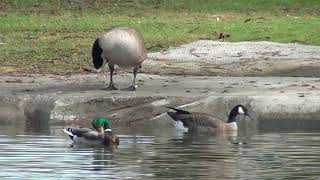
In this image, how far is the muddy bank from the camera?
17.6m

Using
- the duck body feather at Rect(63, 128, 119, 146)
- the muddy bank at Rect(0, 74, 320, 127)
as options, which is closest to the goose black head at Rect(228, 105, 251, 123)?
the muddy bank at Rect(0, 74, 320, 127)

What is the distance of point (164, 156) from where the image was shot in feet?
44.9

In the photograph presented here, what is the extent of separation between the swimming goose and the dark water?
0.15 metres

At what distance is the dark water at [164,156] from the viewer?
12172 mm

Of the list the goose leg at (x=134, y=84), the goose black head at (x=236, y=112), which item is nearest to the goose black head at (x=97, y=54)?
the goose leg at (x=134, y=84)

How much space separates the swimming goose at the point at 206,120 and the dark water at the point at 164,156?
0.15 m

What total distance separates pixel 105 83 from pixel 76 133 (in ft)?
16.4

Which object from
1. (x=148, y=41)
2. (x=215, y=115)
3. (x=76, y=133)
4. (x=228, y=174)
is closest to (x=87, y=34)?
(x=148, y=41)

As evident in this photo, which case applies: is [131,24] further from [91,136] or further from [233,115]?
[91,136]

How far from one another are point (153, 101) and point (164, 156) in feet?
14.2

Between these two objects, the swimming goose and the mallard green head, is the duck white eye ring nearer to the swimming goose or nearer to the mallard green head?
the swimming goose

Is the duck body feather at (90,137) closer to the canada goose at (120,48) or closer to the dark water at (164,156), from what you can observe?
the dark water at (164,156)

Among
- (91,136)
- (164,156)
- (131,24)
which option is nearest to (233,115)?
(91,136)

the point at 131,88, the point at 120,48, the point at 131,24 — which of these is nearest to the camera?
the point at 131,88
